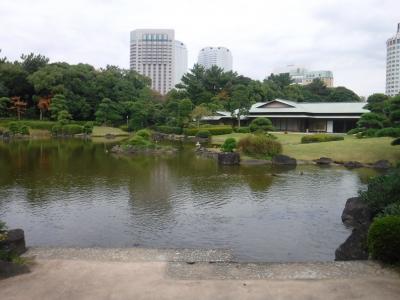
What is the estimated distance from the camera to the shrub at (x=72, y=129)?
52.5 meters

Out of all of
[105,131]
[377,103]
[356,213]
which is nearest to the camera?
[356,213]

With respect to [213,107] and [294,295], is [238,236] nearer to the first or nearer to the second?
[294,295]

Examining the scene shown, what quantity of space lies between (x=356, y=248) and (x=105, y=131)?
4943 cm

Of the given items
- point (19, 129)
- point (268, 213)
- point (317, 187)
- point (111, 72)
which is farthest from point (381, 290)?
point (111, 72)

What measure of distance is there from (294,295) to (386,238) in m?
2.24

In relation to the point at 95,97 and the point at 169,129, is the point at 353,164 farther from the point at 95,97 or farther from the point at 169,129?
the point at 95,97

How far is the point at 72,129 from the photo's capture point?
52531 mm

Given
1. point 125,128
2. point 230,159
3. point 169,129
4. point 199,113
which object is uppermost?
point 199,113

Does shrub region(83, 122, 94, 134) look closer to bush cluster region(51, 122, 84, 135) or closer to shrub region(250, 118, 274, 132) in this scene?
bush cluster region(51, 122, 84, 135)

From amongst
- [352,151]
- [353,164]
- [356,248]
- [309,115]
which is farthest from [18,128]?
[356,248]

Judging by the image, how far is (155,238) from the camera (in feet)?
34.4

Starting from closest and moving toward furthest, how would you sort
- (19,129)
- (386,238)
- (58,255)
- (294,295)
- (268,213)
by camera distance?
(294,295), (386,238), (58,255), (268,213), (19,129)

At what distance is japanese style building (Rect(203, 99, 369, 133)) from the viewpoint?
4797cm

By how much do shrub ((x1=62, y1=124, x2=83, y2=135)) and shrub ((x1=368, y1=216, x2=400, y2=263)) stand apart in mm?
49128
